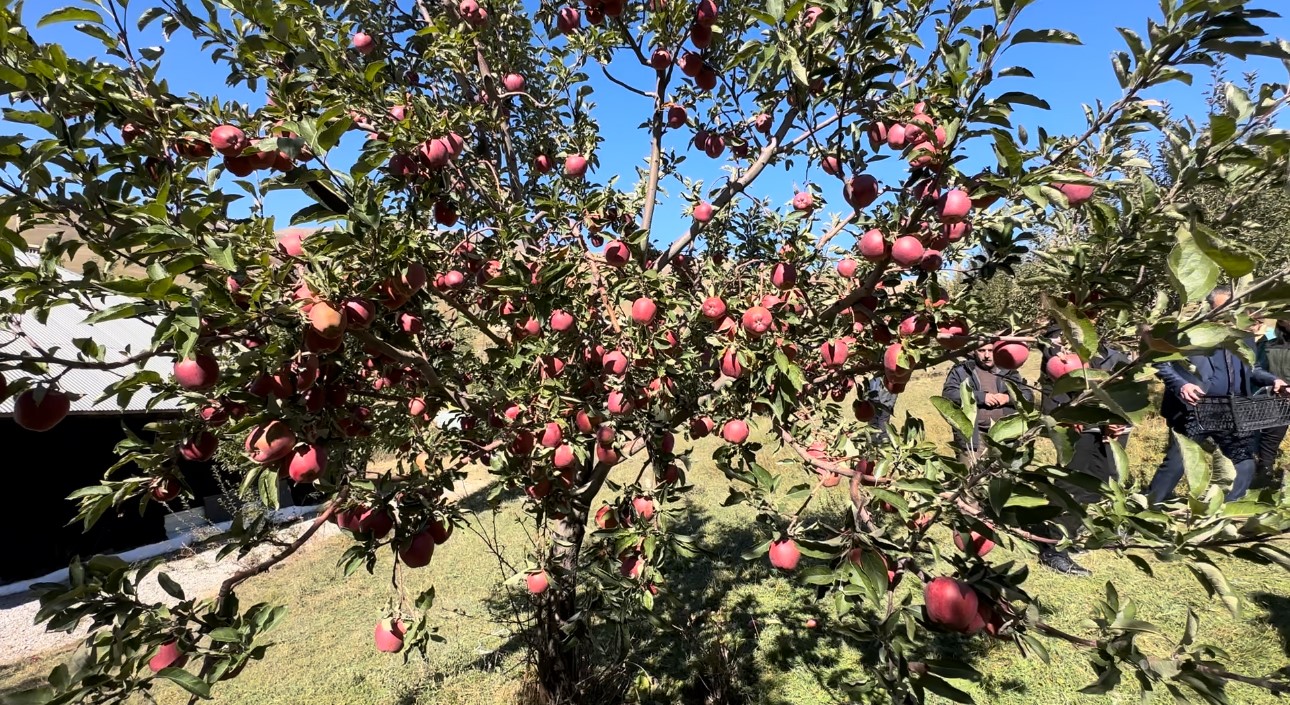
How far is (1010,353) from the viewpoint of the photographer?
78.2 inches

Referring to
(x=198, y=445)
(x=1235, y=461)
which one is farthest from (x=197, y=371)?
(x=1235, y=461)

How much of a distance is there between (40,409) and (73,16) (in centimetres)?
105

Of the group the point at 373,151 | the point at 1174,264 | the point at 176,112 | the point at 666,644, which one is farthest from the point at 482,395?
the point at 666,644

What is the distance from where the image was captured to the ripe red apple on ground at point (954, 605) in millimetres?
1465

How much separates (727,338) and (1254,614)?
14.0 ft

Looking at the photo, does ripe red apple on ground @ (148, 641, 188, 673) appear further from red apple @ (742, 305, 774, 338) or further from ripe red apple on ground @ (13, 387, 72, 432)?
red apple @ (742, 305, 774, 338)

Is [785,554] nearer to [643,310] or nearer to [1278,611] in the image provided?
[643,310]

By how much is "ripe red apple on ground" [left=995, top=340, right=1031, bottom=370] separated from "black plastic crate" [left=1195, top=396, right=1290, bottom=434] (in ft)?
11.6

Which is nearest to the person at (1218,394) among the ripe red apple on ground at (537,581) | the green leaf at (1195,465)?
the green leaf at (1195,465)

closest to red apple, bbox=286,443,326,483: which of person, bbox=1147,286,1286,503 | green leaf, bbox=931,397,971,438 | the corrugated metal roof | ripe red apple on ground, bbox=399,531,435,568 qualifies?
ripe red apple on ground, bbox=399,531,435,568

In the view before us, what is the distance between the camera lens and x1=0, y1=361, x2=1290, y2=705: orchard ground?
3.39m

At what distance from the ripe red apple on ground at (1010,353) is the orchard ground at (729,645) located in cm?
143

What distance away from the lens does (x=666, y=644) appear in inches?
164

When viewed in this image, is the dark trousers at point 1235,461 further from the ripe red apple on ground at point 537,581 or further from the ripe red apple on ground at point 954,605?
the ripe red apple on ground at point 537,581
